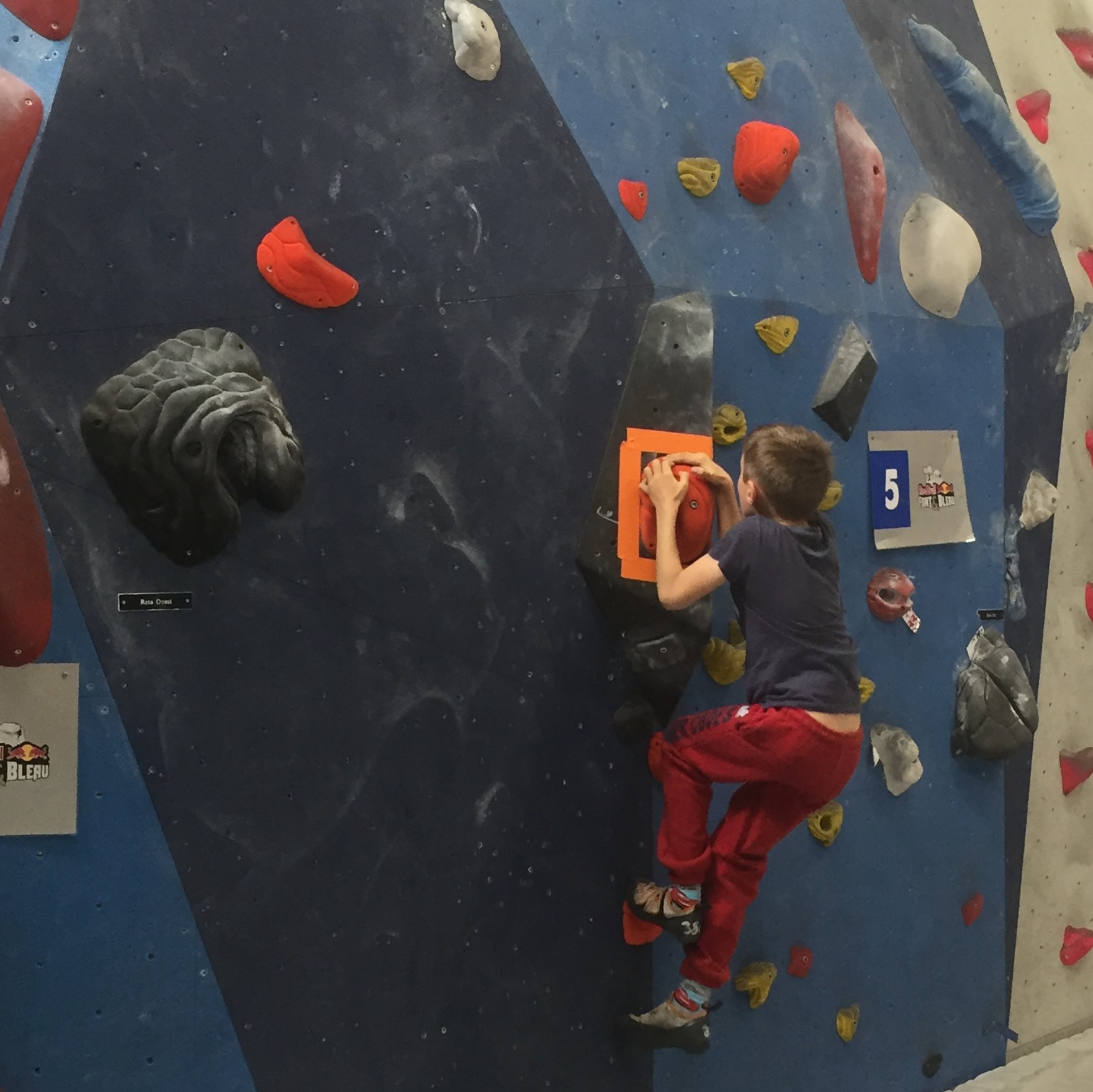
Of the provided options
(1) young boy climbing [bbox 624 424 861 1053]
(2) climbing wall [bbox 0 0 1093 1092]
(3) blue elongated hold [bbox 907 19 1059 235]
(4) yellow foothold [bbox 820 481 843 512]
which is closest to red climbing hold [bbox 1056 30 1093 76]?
(3) blue elongated hold [bbox 907 19 1059 235]

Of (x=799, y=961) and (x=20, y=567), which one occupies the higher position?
(x=20, y=567)

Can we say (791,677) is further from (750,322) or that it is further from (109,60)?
(109,60)

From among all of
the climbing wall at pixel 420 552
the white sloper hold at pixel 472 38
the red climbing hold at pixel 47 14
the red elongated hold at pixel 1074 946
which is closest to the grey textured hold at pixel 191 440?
the climbing wall at pixel 420 552

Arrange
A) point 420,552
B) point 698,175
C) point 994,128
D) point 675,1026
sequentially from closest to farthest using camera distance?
point 420,552 → point 675,1026 → point 698,175 → point 994,128

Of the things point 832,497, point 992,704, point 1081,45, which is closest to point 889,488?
point 832,497

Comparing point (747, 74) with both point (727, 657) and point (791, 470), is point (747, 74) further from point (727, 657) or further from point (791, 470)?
point (727, 657)

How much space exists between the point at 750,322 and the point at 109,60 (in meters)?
1.29

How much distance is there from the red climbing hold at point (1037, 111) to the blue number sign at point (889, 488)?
1078mm

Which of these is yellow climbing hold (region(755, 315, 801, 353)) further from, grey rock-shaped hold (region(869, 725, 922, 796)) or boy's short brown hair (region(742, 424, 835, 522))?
grey rock-shaped hold (region(869, 725, 922, 796))

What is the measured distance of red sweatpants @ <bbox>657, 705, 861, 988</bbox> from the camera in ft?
6.35

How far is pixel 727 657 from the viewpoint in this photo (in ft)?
7.45

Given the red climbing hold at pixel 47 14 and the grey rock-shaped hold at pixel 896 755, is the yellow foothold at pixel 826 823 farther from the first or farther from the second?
the red climbing hold at pixel 47 14

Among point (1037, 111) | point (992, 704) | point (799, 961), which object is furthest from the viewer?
point (1037, 111)

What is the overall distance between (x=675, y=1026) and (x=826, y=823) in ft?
1.91
